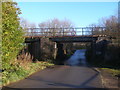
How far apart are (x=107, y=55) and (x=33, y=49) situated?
11099mm

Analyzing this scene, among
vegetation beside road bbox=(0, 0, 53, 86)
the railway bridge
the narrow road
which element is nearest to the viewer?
the narrow road

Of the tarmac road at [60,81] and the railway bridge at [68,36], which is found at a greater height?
the railway bridge at [68,36]

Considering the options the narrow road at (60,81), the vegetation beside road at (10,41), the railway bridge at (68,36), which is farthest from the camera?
the railway bridge at (68,36)

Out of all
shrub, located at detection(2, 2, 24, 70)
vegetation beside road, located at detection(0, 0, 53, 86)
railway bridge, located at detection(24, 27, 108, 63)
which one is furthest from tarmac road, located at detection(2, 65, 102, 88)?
railway bridge, located at detection(24, 27, 108, 63)

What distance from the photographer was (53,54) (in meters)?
21.7

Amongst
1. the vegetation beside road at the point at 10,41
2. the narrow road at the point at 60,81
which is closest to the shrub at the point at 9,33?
the vegetation beside road at the point at 10,41

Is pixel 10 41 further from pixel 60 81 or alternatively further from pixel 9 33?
pixel 60 81

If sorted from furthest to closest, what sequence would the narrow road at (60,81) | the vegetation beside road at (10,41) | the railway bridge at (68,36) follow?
1. the railway bridge at (68,36)
2. the vegetation beside road at (10,41)
3. the narrow road at (60,81)

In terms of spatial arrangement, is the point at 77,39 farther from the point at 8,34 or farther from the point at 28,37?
the point at 8,34

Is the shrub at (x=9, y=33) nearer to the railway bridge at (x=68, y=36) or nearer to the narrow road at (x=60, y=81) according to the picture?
the narrow road at (x=60, y=81)

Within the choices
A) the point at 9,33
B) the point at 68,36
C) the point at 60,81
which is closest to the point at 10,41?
the point at 9,33

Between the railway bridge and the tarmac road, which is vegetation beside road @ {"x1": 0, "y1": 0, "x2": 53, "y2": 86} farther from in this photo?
the railway bridge

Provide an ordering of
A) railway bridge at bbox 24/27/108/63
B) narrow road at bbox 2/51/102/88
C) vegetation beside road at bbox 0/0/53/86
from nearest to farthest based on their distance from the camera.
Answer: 1. narrow road at bbox 2/51/102/88
2. vegetation beside road at bbox 0/0/53/86
3. railway bridge at bbox 24/27/108/63

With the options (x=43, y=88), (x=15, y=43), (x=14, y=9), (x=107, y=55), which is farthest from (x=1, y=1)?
(x=107, y=55)
